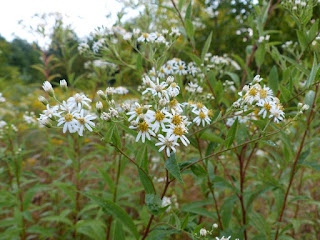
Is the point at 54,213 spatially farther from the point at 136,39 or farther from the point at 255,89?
the point at 255,89

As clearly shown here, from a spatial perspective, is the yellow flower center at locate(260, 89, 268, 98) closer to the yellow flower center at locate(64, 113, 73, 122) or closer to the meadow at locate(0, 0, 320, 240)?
the meadow at locate(0, 0, 320, 240)

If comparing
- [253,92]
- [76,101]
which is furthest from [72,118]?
[253,92]

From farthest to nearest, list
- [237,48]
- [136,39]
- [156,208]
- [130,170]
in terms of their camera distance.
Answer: [237,48] < [130,170] < [136,39] < [156,208]

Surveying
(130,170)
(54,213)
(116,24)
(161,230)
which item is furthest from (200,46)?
(161,230)

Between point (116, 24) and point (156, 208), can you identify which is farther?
point (116, 24)

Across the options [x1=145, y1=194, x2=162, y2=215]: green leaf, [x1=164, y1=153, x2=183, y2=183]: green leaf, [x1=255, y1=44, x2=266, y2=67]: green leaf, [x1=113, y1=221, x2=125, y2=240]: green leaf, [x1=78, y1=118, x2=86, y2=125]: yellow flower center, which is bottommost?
[x1=113, y1=221, x2=125, y2=240]: green leaf

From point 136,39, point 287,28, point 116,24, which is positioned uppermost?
point 287,28

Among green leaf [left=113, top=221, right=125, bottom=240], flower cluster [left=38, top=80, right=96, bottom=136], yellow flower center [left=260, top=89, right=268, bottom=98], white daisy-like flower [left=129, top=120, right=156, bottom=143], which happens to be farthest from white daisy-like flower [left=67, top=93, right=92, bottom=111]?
yellow flower center [left=260, top=89, right=268, bottom=98]

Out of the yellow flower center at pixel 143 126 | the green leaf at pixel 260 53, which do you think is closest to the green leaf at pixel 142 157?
the yellow flower center at pixel 143 126

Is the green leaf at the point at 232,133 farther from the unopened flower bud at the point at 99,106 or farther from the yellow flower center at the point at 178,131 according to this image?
the unopened flower bud at the point at 99,106

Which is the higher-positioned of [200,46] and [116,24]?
[200,46]

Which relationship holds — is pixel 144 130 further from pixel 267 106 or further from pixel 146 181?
pixel 267 106
